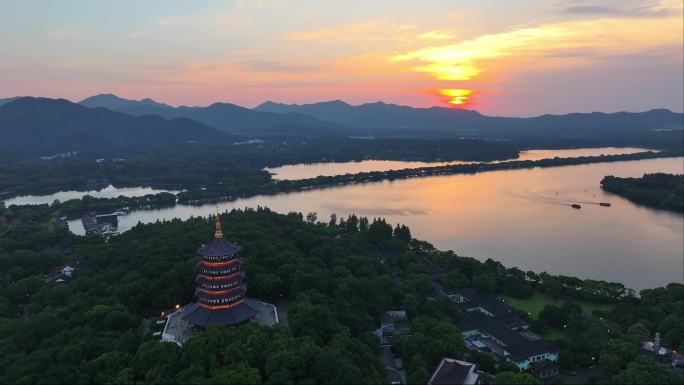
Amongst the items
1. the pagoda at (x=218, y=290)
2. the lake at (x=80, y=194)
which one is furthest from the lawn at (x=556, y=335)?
the lake at (x=80, y=194)

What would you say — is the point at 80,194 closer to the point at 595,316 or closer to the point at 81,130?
the point at 595,316

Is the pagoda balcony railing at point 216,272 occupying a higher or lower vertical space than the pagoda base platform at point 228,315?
higher

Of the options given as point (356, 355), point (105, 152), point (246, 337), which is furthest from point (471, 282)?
point (105, 152)

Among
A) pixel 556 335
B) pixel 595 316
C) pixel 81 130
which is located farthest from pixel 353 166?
pixel 81 130

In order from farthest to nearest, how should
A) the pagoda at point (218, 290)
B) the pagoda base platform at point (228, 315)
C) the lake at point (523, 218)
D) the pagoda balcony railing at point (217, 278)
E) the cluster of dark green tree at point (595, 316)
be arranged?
the lake at point (523, 218), the pagoda balcony railing at point (217, 278), the pagoda at point (218, 290), the pagoda base platform at point (228, 315), the cluster of dark green tree at point (595, 316)

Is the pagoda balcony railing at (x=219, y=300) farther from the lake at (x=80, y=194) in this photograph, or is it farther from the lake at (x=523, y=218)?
the lake at (x=80, y=194)

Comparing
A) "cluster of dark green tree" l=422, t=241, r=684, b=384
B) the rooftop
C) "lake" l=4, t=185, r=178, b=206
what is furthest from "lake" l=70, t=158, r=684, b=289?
the rooftop
